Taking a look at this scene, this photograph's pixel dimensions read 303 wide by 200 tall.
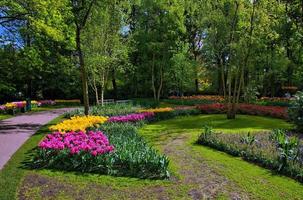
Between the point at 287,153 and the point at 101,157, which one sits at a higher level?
the point at 101,157

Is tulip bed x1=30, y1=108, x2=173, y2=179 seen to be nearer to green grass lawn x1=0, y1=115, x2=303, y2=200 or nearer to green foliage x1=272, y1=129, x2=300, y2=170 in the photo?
green grass lawn x1=0, y1=115, x2=303, y2=200

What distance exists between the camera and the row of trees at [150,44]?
19.8 meters

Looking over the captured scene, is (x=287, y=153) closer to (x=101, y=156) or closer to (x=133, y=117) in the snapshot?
(x=101, y=156)

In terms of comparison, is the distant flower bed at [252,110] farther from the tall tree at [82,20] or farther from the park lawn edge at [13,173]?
the park lawn edge at [13,173]

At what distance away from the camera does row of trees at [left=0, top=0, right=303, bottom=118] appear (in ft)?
64.8

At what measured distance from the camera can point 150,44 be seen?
37.2 metres

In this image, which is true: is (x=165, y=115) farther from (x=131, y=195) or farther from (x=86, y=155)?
(x=131, y=195)

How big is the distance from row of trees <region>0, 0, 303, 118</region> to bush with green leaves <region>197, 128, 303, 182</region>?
8.03m

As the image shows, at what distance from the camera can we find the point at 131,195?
8.25 meters

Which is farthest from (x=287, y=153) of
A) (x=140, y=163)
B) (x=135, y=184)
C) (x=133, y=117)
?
(x=133, y=117)

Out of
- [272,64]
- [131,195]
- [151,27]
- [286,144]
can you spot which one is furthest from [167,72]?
[131,195]

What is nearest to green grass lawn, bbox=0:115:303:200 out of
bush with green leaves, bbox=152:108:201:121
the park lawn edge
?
the park lawn edge

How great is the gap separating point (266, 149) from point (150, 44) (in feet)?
86.2

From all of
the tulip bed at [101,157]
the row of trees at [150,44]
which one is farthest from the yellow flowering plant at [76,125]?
the row of trees at [150,44]
